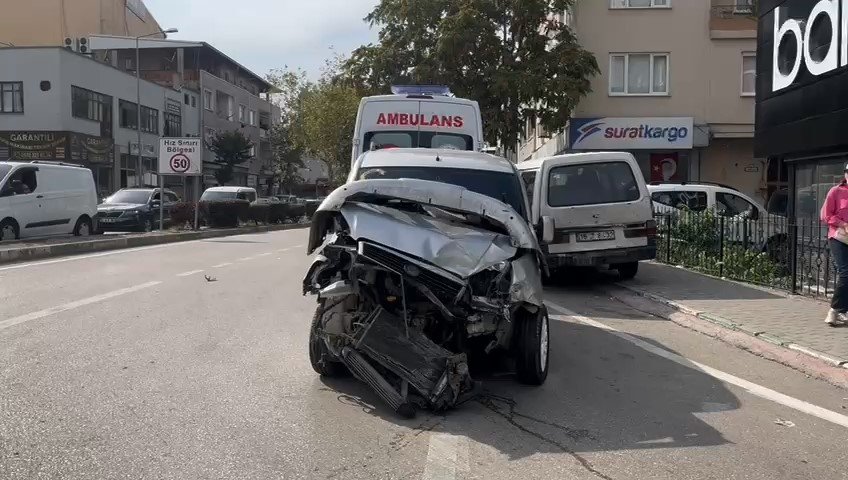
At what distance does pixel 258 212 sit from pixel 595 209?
22425 mm

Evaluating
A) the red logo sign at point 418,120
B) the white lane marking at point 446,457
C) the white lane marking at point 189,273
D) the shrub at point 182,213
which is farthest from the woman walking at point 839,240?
the shrub at point 182,213

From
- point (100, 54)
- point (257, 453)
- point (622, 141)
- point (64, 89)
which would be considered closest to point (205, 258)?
point (257, 453)

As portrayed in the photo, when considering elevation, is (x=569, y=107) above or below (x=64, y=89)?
below

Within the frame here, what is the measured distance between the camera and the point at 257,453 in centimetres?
445

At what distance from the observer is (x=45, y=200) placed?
19.0 m

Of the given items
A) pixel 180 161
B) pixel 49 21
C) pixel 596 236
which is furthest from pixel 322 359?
pixel 49 21

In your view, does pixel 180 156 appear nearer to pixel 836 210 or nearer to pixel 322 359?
pixel 322 359

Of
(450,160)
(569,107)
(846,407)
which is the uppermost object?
(569,107)

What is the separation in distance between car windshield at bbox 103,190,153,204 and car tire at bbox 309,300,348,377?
21.2 metres

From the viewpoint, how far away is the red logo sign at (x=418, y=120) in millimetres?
13281

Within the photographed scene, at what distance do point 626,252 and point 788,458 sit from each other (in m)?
7.28

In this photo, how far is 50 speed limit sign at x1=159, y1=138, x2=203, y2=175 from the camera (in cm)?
2556

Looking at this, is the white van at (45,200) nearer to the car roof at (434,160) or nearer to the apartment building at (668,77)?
the car roof at (434,160)

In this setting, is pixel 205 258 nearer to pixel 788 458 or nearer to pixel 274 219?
pixel 788 458
